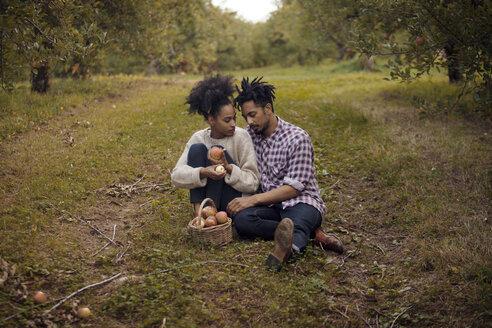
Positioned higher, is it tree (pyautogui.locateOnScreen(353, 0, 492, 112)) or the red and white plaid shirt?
tree (pyautogui.locateOnScreen(353, 0, 492, 112))

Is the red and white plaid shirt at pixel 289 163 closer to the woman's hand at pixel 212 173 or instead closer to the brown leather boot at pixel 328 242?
the brown leather boot at pixel 328 242

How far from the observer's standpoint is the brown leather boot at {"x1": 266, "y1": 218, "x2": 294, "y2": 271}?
13.4 ft

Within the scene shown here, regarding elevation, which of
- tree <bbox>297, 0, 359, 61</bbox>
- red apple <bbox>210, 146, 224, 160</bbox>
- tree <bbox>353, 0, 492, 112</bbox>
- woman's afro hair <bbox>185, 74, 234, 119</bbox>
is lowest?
red apple <bbox>210, 146, 224, 160</bbox>

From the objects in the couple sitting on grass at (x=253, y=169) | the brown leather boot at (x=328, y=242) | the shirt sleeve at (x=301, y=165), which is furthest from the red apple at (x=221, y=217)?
the brown leather boot at (x=328, y=242)

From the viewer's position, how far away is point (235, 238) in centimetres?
505

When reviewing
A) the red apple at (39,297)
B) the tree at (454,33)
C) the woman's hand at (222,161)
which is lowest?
the red apple at (39,297)

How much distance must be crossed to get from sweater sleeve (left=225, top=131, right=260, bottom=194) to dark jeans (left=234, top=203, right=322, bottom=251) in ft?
0.89

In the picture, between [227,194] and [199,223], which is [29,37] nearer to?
[227,194]

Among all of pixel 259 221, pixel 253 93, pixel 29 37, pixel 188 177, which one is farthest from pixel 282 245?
pixel 29 37

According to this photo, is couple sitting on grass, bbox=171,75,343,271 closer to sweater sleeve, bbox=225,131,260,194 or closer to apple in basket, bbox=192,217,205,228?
sweater sleeve, bbox=225,131,260,194

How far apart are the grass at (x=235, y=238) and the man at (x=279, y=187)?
0.78 feet

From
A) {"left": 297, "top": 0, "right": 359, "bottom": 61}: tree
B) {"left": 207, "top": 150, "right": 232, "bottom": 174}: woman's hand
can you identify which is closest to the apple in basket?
{"left": 207, "top": 150, "right": 232, "bottom": 174}: woman's hand

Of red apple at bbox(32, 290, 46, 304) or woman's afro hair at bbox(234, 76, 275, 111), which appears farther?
woman's afro hair at bbox(234, 76, 275, 111)

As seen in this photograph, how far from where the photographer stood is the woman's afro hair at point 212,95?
4.91 meters
